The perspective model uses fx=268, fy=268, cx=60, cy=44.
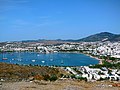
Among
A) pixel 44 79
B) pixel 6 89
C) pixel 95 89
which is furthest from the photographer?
pixel 44 79

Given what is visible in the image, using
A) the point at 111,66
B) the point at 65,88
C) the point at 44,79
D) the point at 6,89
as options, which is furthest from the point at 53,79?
the point at 111,66

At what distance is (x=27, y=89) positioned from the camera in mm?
9500

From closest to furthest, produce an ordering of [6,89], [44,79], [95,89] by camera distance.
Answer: [6,89]
[95,89]
[44,79]

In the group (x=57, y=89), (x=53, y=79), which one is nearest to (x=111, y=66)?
(x=53, y=79)

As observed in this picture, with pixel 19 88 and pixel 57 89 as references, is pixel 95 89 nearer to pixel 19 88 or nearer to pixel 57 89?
pixel 57 89

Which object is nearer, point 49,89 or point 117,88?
point 49,89

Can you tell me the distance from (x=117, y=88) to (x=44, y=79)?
12.9ft

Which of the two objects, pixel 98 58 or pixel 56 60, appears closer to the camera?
pixel 56 60

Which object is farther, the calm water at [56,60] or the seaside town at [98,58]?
the calm water at [56,60]

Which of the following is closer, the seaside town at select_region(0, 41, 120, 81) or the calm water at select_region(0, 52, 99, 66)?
the seaside town at select_region(0, 41, 120, 81)

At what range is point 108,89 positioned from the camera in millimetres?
10109

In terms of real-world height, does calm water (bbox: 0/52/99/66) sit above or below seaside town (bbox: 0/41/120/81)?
below

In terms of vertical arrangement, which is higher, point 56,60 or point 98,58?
point 98,58

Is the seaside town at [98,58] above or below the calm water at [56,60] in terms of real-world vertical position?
above
